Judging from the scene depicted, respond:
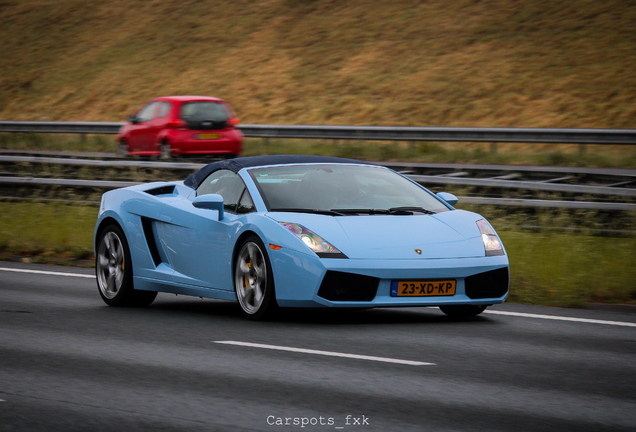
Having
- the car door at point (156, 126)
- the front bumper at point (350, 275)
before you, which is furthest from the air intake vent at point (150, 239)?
the car door at point (156, 126)

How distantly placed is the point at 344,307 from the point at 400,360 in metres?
1.33

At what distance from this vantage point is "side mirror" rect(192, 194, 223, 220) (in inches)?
335

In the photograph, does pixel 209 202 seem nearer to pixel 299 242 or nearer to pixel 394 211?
pixel 299 242

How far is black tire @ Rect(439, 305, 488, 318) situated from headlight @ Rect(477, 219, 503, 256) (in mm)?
546

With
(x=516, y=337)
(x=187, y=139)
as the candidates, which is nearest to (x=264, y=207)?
(x=516, y=337)

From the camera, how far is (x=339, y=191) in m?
8.79

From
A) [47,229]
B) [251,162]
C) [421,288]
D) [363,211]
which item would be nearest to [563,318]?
[421,288]

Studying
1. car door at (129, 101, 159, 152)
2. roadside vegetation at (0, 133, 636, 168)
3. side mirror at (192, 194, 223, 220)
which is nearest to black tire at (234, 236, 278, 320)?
side mirror at (192, 194, 223, 220)

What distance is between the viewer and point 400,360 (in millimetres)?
6684

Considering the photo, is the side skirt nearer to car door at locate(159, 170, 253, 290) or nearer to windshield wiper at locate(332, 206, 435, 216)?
car door at locate(159, 170, 253, 290)

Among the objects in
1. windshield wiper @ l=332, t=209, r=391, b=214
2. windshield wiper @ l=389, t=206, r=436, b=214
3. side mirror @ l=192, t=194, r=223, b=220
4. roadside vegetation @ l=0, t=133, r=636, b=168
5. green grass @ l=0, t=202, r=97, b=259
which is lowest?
green grass @ l=0, t=202, r=97, b=259

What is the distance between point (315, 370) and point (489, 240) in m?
2.60

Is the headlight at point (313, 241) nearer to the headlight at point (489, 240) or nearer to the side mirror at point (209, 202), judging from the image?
the side mirror at point (209, 202)

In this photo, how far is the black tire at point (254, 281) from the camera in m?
8.07
